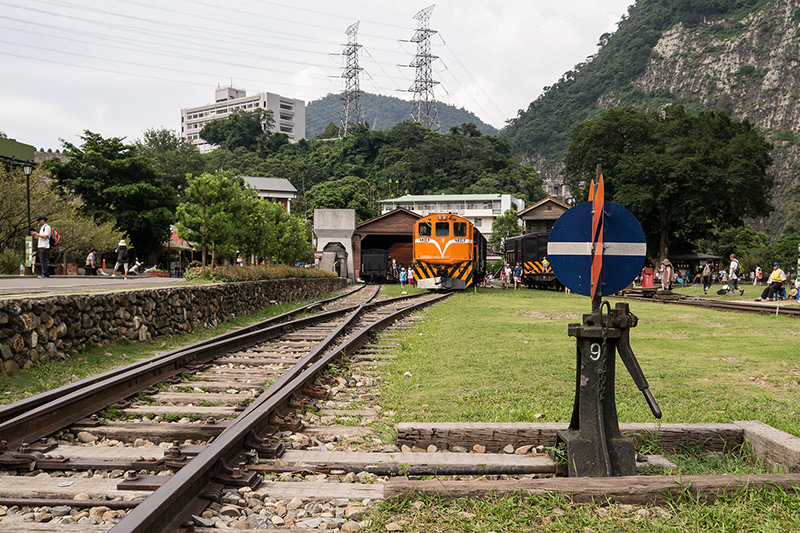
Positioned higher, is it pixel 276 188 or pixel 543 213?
pixel 276 188

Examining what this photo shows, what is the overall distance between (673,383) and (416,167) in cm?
10495

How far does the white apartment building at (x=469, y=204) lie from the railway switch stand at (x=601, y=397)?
95.1 meters

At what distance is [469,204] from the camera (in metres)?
102

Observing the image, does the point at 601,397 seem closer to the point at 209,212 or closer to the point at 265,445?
the point at 265,445

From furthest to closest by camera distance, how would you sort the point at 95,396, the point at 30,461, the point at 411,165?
the point at 411,165 < the point at 95,396 < the point at 30,461

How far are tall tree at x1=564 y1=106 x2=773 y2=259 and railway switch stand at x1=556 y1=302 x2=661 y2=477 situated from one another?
43369mm

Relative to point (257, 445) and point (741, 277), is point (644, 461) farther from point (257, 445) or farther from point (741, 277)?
point (741, 277)

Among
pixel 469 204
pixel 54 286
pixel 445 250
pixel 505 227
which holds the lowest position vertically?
pixel 54 286

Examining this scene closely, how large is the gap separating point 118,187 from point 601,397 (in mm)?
49949

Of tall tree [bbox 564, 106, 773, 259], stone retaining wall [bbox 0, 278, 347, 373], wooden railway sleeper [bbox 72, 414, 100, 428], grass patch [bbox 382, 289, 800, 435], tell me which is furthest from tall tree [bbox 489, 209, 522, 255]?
wooden railway sleeper [bbox 72, 414, 100, 428]

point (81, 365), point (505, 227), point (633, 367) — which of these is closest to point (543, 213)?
point (505, 227)

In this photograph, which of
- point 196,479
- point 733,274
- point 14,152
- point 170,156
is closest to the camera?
point 196,479

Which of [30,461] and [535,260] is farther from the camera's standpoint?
[535,260]

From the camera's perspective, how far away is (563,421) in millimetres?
4609
